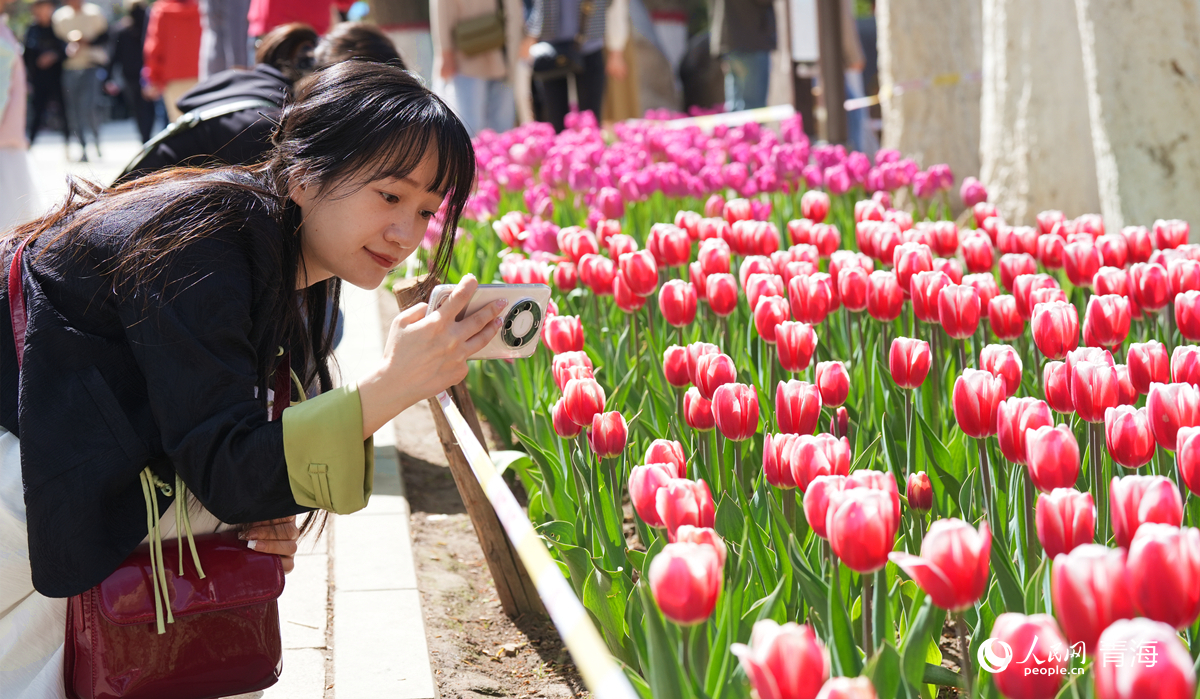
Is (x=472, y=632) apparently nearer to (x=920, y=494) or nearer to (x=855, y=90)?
(x=920, y=494)

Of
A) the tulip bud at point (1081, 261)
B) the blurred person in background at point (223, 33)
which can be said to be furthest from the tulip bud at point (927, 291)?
the blurred person in background at point (223, 33)

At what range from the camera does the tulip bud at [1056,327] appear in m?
2.16

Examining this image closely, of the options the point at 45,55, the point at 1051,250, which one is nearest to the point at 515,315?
the point at 1051,250

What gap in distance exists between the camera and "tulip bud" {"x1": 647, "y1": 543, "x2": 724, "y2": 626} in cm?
122

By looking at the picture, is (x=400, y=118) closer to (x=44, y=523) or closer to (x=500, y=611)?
(x=44, y=523)

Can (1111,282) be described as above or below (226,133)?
below

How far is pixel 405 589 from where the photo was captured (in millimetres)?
2846

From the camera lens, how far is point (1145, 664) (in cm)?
95

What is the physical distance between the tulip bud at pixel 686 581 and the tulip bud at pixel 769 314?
123 cm

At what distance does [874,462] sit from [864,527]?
3.21 ft

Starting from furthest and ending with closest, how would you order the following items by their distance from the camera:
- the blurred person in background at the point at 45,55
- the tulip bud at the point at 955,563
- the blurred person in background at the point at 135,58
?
the blurred person in background at the point at 135,58 → the blurred person in background at the point at 45,55 → the tulip bud at the point at 955,563

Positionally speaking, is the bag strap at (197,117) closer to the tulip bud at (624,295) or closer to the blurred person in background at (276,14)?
the tulip bud at (624,295)

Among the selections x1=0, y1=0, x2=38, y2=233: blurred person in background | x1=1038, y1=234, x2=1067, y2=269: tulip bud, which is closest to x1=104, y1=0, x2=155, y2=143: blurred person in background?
x1=0, y1=0, x2=38, y2=233: blurred person in background

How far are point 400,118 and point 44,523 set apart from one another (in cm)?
83
